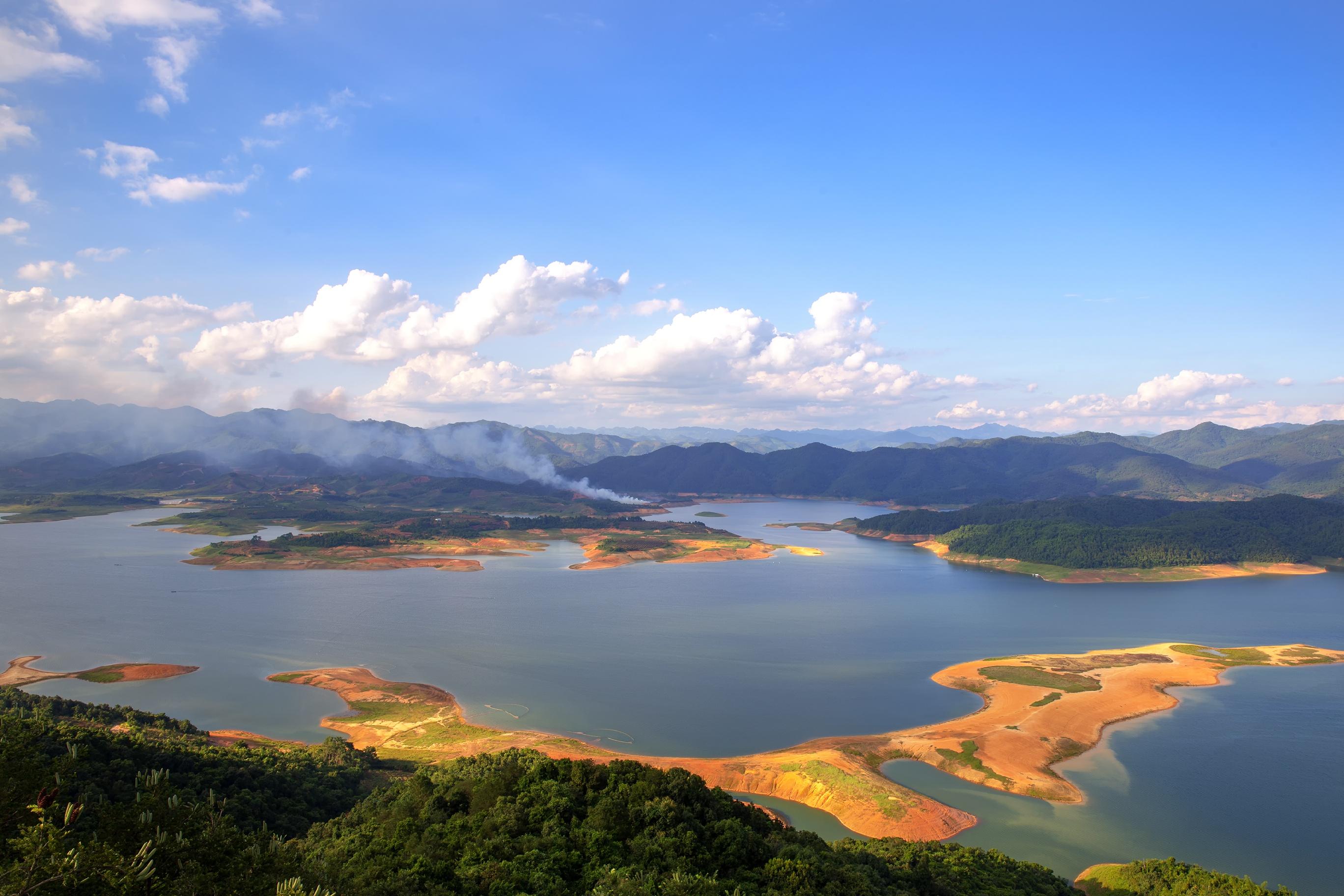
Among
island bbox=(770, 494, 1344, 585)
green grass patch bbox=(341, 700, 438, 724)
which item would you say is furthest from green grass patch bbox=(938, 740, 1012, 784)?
island bbox=(770, 494, 1344, 585)

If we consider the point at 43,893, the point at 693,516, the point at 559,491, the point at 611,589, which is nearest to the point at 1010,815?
the point at 43,893

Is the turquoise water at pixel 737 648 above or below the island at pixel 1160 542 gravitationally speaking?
below

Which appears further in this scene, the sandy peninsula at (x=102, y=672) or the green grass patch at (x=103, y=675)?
the green grass patch at (x=103, y=675)

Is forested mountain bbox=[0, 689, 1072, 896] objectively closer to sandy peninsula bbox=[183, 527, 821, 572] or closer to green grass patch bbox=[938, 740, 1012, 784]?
green grass patch bbox=[938, 740, 1012, 784]

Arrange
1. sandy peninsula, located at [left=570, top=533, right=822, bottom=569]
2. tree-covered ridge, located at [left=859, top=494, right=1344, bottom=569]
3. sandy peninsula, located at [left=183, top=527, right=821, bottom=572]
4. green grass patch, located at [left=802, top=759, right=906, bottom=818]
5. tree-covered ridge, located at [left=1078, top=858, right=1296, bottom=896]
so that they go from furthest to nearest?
sandy peninsula, located at [left=570, top=533, right=822, bottom=569]
tree-covered ridge, located at [left=859, top=494, right=1344, bottom=569]
sandy peninsula, located at [left=183, top=527, right=821, bottom=572]
green grass patch, located at [left=802, top=759, right=906, bottom=818]
tree-covered ridge, located at [left=1078, top=858, right=1296, bottom=896]

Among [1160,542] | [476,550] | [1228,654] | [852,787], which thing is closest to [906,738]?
[852,787]

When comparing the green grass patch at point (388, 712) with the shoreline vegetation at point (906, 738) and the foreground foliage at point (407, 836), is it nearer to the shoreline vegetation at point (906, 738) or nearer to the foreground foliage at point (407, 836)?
the shoreline vegetation at point (906, 738)

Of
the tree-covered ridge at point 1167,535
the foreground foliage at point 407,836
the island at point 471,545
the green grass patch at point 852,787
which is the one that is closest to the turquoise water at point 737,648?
the green grass patch at point 852,787
